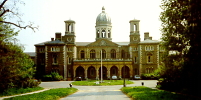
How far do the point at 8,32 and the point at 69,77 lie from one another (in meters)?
40.8

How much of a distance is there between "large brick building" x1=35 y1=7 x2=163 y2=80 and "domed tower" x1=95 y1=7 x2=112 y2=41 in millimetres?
3660

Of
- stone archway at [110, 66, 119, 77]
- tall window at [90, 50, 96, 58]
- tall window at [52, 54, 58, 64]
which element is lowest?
stone archway at [110, 66, 119, 77]

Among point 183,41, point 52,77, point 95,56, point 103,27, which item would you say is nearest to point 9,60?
point 183,41

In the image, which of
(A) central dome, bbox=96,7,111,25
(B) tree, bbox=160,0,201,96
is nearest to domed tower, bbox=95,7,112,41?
(A) central dome, bbox=96,7,111,25

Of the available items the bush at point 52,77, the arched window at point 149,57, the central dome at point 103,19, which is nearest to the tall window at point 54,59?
the bush at point 52,77

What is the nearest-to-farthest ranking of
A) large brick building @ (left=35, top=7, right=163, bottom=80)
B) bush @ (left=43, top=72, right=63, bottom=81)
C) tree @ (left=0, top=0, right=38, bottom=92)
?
tree @ (left=0, top=0, right=38, bottom=92)
bush @ (left=43, top=72, right=63, bottom=81)
large brick building @ (left=35, top=7, right=163, bottom=80)

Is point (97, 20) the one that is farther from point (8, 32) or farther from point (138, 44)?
point (8, 32)

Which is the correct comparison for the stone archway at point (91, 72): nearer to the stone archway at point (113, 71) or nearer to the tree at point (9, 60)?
the stone archway at point (113, 71)

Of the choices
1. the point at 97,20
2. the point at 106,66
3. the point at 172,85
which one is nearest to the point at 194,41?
the point at 172,85

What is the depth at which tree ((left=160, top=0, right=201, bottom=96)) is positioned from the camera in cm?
1872

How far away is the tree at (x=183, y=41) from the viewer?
61.4ft

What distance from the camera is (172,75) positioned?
94.4 feet

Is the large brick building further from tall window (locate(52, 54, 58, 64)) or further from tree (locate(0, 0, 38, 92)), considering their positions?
tree (locate(0, 0, 38, 92))

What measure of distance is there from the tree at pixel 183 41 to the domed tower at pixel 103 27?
46522 mm
